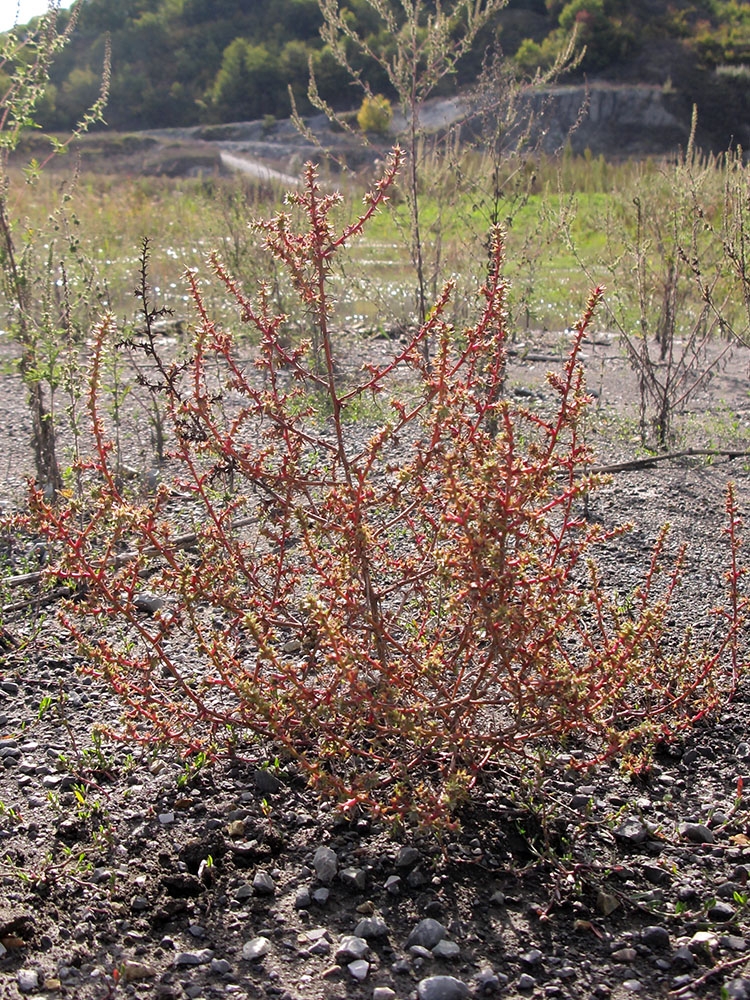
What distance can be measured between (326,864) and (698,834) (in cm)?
88

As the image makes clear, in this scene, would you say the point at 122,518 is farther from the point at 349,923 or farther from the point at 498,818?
the point at 498,818

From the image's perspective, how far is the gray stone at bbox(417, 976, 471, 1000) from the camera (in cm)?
170

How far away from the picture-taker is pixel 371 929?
185cm

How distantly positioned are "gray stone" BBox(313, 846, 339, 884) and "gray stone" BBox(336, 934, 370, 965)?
7.9 inches

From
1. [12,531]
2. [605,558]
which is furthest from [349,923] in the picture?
[12,531]

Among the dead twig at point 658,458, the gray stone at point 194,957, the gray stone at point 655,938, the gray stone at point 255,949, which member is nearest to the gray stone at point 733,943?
the gray stone at point 655,938

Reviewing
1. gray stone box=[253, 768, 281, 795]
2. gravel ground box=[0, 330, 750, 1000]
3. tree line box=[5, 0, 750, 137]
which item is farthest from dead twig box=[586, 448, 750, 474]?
tree line box=[5, 0, 750, 137]

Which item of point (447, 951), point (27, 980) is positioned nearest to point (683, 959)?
point (447, 951)

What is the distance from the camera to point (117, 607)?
215cm

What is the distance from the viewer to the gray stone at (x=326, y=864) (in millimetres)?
2004

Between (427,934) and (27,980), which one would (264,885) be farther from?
(27,980)

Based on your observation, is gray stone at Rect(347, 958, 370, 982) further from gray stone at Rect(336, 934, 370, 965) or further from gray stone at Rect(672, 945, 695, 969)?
gray stone at Rect(672, 945, 695, 969)

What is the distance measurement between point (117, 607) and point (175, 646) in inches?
35.7

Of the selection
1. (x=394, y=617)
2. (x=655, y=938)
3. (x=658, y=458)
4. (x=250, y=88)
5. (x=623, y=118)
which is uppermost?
(x=250, y=88)
